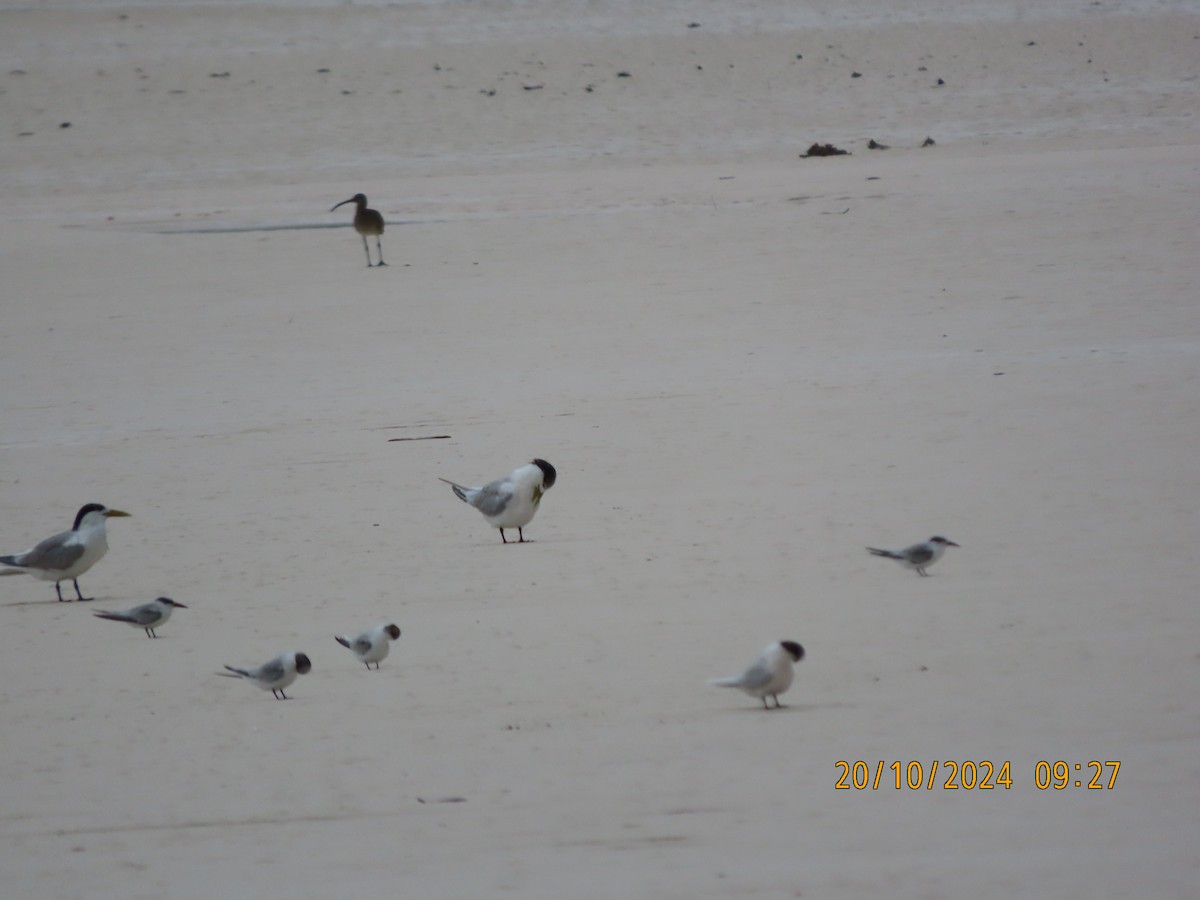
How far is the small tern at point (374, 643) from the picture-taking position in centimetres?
541

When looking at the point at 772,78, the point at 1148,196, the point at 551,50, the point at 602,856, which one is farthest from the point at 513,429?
the point at 551,50

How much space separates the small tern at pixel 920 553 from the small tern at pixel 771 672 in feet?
4.38

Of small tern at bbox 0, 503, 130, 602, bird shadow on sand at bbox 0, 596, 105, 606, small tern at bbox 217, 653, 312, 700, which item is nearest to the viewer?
small tern at bbox 217, 653, 312, 700

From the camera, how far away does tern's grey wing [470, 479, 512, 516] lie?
6920 mm

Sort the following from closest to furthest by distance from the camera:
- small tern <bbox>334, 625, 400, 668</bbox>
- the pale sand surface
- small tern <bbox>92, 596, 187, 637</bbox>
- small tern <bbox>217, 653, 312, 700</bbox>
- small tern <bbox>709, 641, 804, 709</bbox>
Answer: the pale sand surface, small tern <bbox>709, 641, 804, 709</bbox>, small tern <bbox>217, 653, 312, 700</bbox>, small tern <bbox>334, 625, 400, 668</bbox>, small tern <bbox>92, 596, 187, 637</bbox>

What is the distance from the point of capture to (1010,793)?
165 inches

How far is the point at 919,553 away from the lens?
6.06 m

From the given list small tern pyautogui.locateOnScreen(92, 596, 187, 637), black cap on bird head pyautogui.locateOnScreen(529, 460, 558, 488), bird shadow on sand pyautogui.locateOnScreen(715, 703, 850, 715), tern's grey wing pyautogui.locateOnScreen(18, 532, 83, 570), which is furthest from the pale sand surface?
black cap on bird head pyautogui.locateOnScreen(529, 460, 558, 488)

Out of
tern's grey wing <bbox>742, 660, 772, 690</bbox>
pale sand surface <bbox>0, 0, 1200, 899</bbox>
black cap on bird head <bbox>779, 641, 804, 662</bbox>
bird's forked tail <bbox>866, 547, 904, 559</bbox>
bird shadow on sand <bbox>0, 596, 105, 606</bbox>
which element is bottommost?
bird shadow on sand <bbox>0, 596, 105, 606</bbox>

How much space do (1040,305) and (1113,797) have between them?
26.5ft

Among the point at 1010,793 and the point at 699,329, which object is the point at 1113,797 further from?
the point at 699,329

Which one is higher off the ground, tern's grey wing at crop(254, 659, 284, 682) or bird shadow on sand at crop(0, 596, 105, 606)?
tern's grey wing at crop(254, 659, 284, 682)

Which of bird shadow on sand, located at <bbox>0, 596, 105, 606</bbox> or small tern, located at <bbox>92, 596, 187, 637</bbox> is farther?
bird shadow on sand, located at <bbox>0, 596, 105, 606</bbox>
